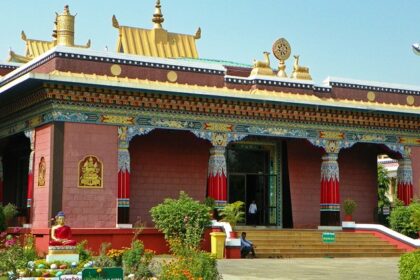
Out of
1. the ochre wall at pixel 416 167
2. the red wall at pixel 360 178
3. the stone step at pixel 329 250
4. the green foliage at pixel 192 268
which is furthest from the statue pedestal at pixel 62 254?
the ochre wall at pixel 416 167

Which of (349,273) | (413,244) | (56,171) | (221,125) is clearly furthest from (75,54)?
(413,244)

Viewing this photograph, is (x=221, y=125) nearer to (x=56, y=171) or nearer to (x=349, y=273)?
(x=56, y=171)

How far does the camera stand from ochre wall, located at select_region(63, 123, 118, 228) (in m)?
22.0

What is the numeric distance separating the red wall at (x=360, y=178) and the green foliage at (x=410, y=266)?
1739 centimetres

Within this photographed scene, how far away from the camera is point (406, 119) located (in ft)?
93.4

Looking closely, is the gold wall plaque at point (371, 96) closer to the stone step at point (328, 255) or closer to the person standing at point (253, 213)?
the person standing at point (253, 213)

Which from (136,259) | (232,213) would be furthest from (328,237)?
(136,259)

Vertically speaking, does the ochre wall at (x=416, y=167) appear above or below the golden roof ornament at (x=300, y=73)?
below

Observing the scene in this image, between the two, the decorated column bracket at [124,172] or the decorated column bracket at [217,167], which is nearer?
the decorated column bracket at [124,172]

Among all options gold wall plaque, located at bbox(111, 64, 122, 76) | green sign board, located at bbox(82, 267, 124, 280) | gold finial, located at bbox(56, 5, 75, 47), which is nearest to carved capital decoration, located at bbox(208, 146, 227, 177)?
gold wall plaque, located at bbox(111, 64, 122, 76)

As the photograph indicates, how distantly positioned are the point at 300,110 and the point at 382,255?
19.1ft

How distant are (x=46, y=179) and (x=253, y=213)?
8.93 m

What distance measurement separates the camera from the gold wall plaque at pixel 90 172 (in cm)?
2223

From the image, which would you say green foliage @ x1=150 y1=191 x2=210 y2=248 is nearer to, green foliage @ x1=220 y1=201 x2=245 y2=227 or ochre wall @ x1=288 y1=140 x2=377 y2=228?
green foliage @ x1=220 y1=201 x2=245 y2=227
